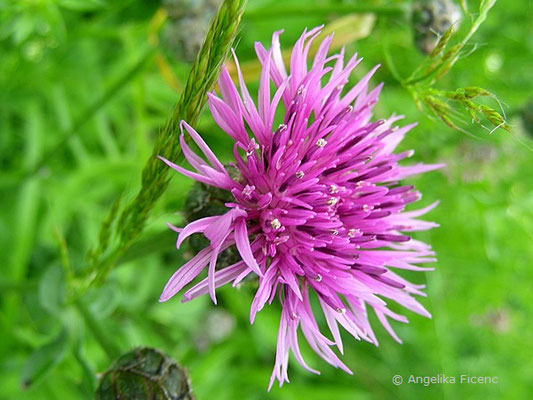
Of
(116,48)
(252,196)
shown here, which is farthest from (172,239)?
(116,48)

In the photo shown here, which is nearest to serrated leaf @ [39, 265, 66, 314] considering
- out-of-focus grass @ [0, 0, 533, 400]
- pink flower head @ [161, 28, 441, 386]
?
out-of-focus grass @ [0, 0, 533, 400]

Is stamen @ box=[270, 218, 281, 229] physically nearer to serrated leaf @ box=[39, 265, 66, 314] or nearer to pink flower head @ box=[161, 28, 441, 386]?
pink flower head @ box=[161, 28, 441, 386]

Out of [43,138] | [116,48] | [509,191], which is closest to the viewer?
[43,138]

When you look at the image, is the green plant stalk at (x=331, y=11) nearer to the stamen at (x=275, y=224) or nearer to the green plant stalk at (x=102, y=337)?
the stamen at (x=275, y=224)

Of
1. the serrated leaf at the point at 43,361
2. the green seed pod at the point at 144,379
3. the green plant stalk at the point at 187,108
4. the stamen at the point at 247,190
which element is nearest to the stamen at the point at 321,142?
the stamen at the point at 247,190

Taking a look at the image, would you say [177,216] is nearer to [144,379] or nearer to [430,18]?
[144,379]

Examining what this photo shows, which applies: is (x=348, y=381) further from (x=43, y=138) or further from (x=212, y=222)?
(x=212, y=222)
